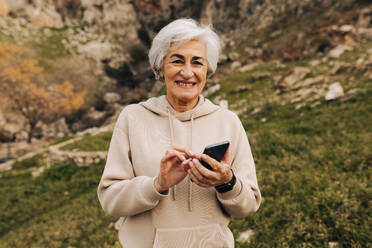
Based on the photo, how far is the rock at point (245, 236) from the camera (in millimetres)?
3800

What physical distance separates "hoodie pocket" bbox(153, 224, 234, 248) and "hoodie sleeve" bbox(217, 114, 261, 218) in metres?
0.23

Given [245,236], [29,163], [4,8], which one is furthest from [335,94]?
[4,8]

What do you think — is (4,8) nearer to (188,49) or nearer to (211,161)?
(188,49)

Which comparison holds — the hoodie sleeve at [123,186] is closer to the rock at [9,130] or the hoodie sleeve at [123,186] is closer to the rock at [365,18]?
the rock at [365,18]

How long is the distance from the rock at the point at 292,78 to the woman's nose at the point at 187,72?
13.2m

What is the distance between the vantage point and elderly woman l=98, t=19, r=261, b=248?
1.57m

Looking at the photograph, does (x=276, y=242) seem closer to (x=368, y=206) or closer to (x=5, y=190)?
(x=368, y=206)

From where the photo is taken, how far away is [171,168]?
1469mm

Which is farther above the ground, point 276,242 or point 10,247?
point 276,242

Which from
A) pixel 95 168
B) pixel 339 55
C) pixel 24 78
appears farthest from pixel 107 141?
pixel 339 55

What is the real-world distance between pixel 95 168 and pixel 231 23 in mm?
39766

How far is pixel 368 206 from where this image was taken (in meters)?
3.63

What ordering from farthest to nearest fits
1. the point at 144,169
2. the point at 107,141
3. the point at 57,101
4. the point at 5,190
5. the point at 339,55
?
the point at 57,101
the point at 339,55
the point at 107,141
the point at 5,190
the point at 144,169

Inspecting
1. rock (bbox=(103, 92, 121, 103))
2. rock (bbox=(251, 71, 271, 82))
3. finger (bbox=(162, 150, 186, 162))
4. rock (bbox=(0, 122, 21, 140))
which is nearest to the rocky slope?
rock (bbox=(103, 92, 121, 103))
